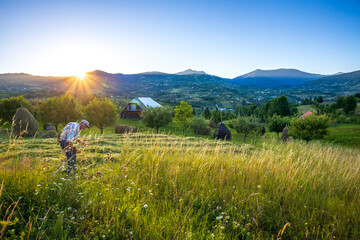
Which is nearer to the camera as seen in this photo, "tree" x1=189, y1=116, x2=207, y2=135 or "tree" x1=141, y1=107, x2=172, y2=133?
"tree" x1=141, y1=107, x2=172, y2=133

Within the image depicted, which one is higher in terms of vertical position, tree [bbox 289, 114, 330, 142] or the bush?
tree [bbox 289, 114, 330, 142]

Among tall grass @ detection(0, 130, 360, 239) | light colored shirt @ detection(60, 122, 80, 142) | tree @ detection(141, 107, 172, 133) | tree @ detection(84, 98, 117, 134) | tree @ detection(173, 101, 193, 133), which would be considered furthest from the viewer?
tree @ detection(173, 101, 193, 133)

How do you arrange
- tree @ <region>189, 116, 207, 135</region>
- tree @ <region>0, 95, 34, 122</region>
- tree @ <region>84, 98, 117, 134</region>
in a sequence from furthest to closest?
tree @ <region>189, 116, 207, 135</region>
tree @ <region>0, 95, 34, 122</region>
tree @ <region>84, 98, 117, 134</region>

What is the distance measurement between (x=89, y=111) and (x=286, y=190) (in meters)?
27.7

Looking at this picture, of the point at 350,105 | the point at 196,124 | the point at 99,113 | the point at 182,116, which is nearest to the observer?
the point at 99,113

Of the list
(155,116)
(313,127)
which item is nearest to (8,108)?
(155,116)

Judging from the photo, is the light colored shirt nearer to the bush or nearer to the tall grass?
the tall grass

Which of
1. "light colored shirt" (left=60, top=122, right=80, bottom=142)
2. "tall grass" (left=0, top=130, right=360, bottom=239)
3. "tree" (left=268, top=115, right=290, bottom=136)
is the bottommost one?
"tree" (left=268, top=115, right=290, bottom=136)

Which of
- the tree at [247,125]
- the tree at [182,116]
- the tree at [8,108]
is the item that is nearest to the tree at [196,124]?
the tree at [182,116]

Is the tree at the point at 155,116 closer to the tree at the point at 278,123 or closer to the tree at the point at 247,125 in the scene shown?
the tree at the point at 247,125

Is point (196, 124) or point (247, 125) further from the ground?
point (247, 125)

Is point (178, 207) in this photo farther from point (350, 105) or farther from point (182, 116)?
point (350, 105)

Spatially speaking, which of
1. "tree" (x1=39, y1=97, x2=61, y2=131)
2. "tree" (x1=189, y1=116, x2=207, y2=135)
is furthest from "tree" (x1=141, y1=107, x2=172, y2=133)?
"tree" (x1=39, y1=97, x2=61, y2=131)

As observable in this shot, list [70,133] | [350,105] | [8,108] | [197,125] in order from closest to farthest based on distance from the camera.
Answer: [70,133] < [8,108] < [197,125] < [350,105]
